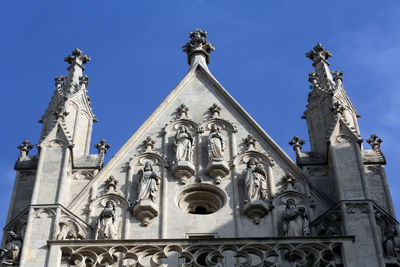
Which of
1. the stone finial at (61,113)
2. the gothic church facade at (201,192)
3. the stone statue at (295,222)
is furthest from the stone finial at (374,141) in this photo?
the stone finial at (61,113)

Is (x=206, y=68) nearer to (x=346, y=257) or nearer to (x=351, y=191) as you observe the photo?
(x=351, y=191)

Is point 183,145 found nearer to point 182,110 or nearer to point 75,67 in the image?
point 182,110

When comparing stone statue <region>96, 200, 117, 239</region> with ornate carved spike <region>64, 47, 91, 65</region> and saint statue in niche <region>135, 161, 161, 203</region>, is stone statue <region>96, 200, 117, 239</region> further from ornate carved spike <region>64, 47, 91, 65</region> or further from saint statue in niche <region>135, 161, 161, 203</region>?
ornate carved spike <region>64, 47, 91, 65</region>

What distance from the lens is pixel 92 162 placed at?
21906 mm

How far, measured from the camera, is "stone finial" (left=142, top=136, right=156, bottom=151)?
866 inches

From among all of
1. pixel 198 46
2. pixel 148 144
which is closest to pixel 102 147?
pixel 148 144

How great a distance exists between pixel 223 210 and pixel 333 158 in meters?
2.33

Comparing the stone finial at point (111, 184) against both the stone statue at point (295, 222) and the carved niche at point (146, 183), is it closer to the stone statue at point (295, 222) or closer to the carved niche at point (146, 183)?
the carved niche at point (146, 183)

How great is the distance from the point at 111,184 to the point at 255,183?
276 cm

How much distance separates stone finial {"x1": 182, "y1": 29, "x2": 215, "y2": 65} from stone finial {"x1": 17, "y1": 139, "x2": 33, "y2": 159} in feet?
16.6

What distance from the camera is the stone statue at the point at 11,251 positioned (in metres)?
18.6

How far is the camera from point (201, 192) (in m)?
21.0

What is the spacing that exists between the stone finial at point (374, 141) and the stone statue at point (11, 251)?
749cm

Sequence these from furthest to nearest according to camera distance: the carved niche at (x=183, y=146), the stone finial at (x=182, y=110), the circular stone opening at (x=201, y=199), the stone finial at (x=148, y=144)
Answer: the stone finial at (x=182, y=110) < the stone finial at (x=148, y=144) < the carved niche at (x=183, y=146) < the circular stone opening at (x=201, y=199)
